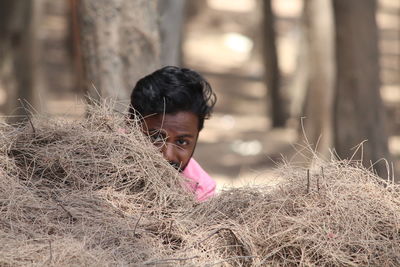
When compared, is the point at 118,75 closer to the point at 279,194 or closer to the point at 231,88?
the point at 279,194

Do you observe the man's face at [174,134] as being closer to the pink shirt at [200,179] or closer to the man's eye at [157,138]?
the man's eye at [157,138]

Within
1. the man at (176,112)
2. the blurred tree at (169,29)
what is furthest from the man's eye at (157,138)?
the blurred tree at (169,29)

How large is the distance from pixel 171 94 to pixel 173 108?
0.21 ft

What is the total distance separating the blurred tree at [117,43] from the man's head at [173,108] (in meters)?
1.29

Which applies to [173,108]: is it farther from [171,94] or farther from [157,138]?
[157,138]

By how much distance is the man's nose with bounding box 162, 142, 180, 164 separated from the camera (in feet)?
12.1

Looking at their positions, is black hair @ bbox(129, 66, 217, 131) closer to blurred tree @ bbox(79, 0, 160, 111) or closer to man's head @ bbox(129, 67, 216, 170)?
man's head @ bbox(129, 67, 216, 170)

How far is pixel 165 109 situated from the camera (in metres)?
3.89

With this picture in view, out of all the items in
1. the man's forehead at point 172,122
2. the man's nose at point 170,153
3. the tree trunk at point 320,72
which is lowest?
the tree trunk at point 320,72

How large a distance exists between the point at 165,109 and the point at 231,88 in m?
16.0

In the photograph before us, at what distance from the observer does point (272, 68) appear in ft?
52.2

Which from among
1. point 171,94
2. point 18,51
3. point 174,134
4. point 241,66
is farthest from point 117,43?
point 241,66

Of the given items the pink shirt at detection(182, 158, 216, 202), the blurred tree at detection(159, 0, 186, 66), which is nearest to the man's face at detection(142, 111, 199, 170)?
the pink shirt at detection(182, 158, 216, 202)

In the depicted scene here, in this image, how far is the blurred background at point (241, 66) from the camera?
17.6ft
